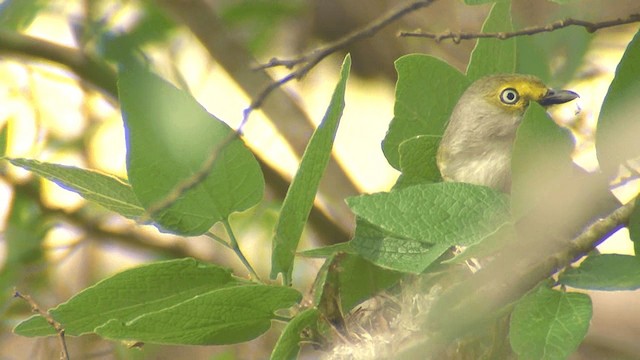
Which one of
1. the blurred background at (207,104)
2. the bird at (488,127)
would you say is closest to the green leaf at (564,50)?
the blurred background at (207,104)

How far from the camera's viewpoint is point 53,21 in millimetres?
Result: 2779

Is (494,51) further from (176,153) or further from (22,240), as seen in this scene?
(22,240)

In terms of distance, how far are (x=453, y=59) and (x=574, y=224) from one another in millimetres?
1901

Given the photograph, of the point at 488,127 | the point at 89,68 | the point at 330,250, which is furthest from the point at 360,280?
the point at 89,68

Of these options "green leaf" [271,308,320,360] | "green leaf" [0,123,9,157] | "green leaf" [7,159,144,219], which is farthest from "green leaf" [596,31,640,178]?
"green leaf" [0,123,9,157]

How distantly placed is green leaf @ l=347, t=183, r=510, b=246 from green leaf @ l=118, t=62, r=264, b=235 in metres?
0.13

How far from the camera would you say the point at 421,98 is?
0.98 m

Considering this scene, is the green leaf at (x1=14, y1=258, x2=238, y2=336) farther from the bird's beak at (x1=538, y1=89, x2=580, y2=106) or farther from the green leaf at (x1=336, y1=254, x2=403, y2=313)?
the bird's beak at (x1=538, y1=89, x2=580, y2=106)

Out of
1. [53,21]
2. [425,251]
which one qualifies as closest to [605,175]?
[425,251]

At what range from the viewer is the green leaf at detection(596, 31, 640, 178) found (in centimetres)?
80

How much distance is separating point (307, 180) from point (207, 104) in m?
1.96

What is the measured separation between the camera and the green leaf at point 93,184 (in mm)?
887

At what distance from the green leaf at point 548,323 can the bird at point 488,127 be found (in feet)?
0.63

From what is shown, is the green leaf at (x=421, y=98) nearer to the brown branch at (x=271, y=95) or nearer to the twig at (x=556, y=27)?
the twig at (x=556, y=27)
